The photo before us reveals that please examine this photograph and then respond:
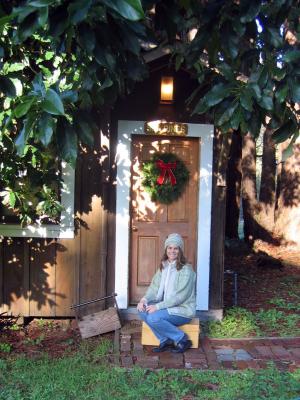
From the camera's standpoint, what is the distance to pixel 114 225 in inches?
220

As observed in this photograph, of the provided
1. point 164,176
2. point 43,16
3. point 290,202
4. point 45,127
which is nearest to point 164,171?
point 164,176

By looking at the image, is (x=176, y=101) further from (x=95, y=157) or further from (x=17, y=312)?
(x=17, y=312)

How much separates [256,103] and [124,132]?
2.96 m

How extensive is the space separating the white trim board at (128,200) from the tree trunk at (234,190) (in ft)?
21.3

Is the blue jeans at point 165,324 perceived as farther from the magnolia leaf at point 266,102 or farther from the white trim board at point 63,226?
the magnolia leaf at point 266,102

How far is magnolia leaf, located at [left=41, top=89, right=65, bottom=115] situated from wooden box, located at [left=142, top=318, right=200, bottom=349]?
3.22 meters

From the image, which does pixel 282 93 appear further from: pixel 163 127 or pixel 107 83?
pixel 163 127

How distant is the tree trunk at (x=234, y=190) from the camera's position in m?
12.2

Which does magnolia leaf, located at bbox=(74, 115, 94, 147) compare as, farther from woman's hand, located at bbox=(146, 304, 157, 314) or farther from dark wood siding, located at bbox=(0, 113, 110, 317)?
dark wood siding, located at bbox=(0, 113, 110, 317)

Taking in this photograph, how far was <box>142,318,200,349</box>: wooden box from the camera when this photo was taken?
15.7 ft

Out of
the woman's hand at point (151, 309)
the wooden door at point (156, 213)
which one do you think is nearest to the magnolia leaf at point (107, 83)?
the woman's hand at point (151, 309)

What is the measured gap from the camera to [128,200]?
5.58 metres

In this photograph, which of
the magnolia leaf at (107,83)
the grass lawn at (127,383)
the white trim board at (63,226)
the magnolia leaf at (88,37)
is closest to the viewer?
the magnolia leaf at (88,37)

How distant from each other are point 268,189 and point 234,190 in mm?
1143
